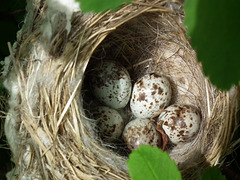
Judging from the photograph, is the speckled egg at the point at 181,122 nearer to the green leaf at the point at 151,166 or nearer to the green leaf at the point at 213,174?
the green leaf at the point at 213,174

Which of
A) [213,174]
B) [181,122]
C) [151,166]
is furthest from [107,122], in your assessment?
[151,166]

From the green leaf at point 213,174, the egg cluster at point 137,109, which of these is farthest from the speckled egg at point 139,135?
the green leaf at point 213,174

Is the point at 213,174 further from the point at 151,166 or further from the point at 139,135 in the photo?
the point at 139,135

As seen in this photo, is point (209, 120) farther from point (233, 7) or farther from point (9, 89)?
point (233, 7)

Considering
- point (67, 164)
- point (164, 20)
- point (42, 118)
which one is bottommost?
point (67, 164)

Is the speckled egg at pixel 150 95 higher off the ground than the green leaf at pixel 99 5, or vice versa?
the green leaf at pixel 99 5

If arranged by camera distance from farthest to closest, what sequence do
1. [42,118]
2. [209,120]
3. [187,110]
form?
[187,110] < [209,120] < [42,118]

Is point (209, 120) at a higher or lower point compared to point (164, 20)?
lower

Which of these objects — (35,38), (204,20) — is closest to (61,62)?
(35,38)
